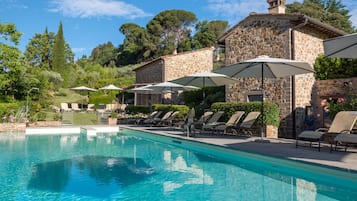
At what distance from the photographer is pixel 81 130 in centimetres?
1688

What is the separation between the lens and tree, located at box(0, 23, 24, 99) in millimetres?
19625

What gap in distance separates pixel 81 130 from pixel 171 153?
8.93 meters

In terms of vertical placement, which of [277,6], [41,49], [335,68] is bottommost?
[335,68]

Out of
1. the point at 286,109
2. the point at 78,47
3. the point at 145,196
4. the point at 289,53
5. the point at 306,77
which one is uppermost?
the point at 78,47

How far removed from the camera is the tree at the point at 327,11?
3787 cm

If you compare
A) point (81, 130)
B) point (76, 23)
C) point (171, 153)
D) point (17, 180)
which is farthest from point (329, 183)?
point (76, 23)

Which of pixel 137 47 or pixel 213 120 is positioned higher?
pixel 137 47

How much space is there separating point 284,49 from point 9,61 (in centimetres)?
1693

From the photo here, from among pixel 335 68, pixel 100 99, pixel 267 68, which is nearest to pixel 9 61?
pixel 100 99

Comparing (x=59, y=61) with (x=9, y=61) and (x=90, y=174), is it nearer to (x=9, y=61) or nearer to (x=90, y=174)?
(x=9, y=61)

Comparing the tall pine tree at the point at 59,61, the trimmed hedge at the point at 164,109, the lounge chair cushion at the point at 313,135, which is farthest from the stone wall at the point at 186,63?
the tall pine tree at the point at 59,61

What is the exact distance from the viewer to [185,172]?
6945mm

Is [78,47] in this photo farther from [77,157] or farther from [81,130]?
[77,157]

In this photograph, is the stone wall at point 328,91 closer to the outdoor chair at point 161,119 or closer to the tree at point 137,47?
the outdoor chair at point 161,119
